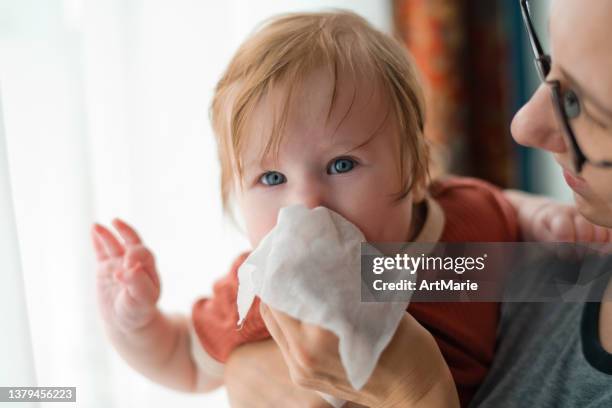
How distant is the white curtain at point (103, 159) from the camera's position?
3.02 ft

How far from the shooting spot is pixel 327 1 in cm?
147

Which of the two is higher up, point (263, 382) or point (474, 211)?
point (474, 211)

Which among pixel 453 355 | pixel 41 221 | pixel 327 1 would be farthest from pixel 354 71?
pixel 327 1

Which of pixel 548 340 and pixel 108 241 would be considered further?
pixel 108 241

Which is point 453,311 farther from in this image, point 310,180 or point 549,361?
point 310,180

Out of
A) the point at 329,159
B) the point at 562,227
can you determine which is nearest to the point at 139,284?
the point at 329,159

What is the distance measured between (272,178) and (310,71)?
0.49 ft

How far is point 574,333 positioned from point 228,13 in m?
0.88

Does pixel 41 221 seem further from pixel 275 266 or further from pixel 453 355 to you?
pixel 453 355

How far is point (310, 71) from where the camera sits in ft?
2.65

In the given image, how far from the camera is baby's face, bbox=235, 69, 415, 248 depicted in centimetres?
79

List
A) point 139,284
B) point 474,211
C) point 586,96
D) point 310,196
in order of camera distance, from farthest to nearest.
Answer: point 474,211
point 139,284
point 310,196
point 586,96

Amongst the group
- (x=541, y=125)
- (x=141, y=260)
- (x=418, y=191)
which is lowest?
(x=141, y=260)

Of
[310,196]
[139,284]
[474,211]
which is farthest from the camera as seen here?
[474,211]
